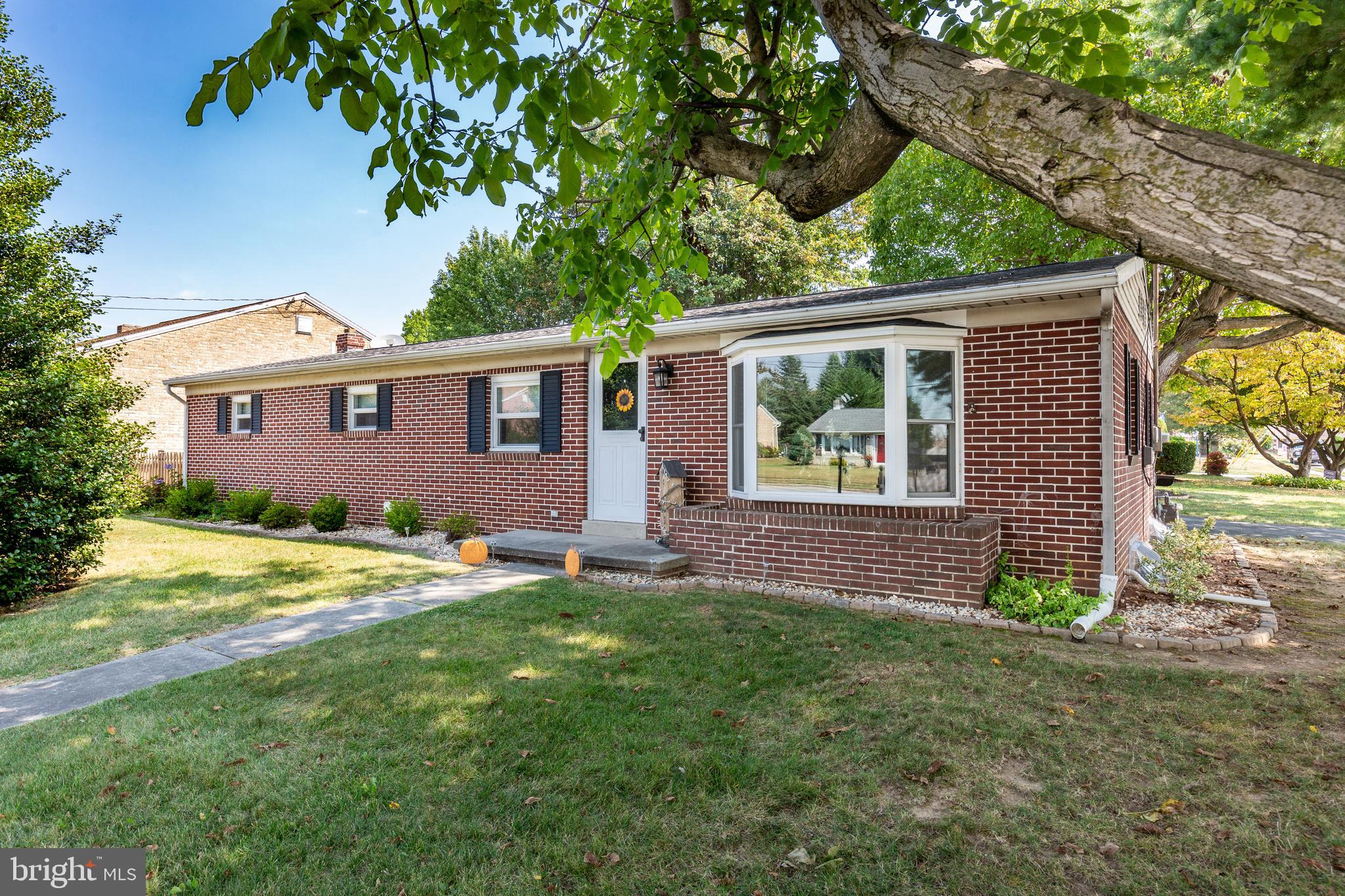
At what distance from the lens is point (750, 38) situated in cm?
385

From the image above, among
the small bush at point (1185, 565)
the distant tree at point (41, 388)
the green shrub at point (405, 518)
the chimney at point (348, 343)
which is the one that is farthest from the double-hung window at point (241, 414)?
the small bush at point (1185, 565)

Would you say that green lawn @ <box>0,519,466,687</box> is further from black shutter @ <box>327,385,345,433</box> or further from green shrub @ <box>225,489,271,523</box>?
black shutter @ <box>327,385,345,433</box>

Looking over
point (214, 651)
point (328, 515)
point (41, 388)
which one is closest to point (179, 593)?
point (214, 651)

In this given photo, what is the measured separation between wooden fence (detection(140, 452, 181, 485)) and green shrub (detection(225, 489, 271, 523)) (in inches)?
175

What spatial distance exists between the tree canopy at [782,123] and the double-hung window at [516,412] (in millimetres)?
5582

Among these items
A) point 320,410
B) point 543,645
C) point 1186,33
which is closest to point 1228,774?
point 543,645

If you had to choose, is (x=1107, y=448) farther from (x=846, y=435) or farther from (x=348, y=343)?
(x=348, y=343)

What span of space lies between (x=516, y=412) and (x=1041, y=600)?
7.21 metres

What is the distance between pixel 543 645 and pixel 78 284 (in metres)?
6.86

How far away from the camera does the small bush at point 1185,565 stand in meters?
5.88

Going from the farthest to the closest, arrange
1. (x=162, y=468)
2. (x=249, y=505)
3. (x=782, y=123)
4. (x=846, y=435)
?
(x=162, y=468) < (x=249, y=505) < (x=846, y=435) < (x=782, y=123)

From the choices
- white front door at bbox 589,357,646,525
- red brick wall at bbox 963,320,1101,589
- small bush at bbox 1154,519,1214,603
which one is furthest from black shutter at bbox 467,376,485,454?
small bush at bbox 1154,519,1214,603

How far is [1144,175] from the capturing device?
150cm

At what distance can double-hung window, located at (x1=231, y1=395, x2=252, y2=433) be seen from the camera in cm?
1381
